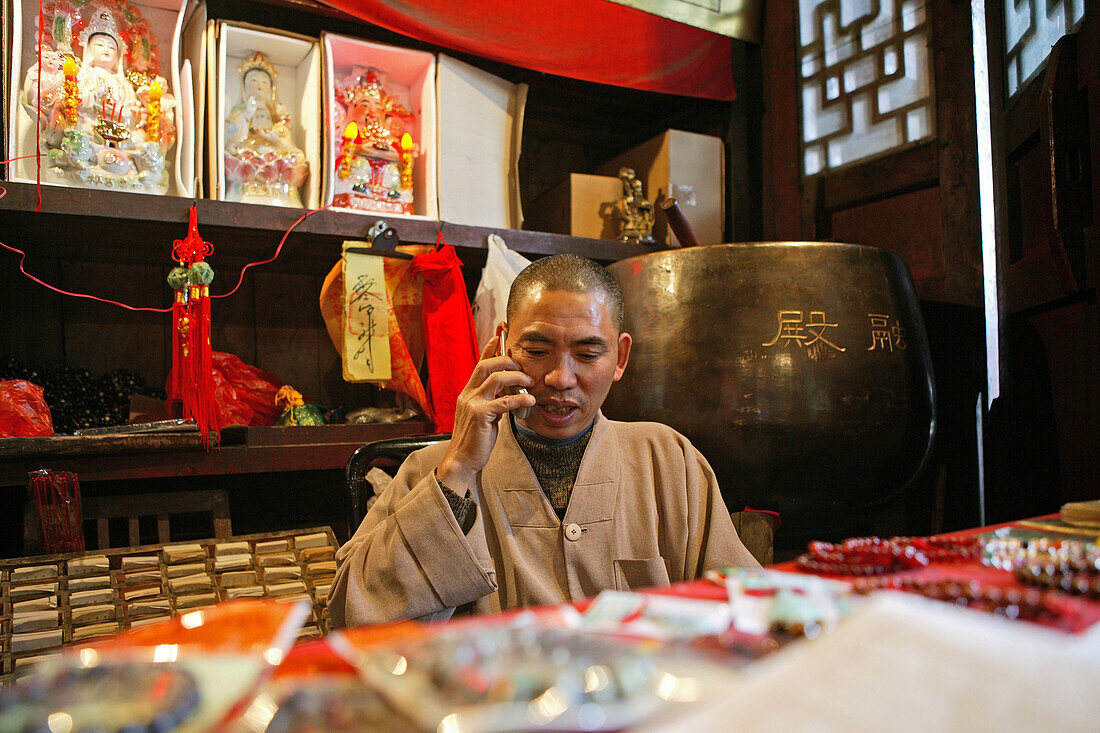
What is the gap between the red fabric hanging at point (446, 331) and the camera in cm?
217

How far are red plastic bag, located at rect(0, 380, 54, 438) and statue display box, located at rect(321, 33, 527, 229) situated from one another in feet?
3.00

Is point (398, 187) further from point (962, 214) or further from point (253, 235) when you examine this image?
point (962, 214)

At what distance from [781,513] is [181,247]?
1.63 metres

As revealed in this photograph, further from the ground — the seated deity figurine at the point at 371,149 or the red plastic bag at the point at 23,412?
the seated deity figurine at the point at 371,149

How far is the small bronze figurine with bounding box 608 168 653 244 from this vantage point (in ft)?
8.45

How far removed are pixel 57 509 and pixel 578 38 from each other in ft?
6.74

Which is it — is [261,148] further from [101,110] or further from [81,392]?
[81,392]

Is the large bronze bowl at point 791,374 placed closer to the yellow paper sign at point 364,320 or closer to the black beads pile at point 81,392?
the yellow paper sign at point 364,320

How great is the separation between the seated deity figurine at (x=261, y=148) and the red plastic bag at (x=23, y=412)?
697 mm

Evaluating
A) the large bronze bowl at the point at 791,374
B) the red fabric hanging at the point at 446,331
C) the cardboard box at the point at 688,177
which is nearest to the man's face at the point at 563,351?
the large bronze bowl at the point at 791,374

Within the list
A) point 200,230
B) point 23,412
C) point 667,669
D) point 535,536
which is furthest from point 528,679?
point 200,230

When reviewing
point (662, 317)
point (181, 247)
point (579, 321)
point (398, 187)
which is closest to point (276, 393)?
point (181, 247)

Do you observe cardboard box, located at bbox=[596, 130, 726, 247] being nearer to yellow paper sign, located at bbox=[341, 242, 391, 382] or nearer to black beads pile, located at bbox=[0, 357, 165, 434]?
yellow paper sign, located at bbox=[341, 242, 391, 382]

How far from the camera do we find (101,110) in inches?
73.6
